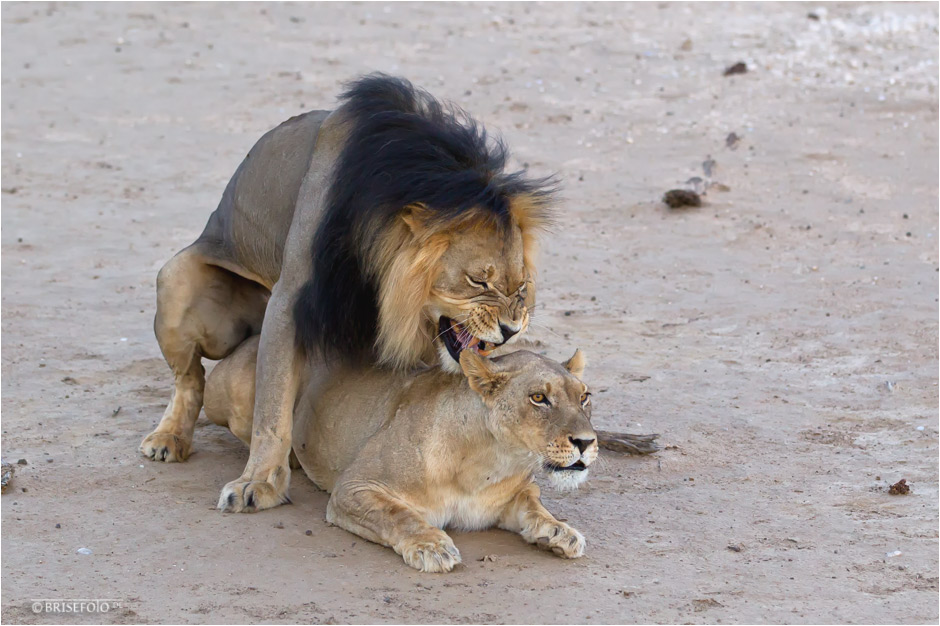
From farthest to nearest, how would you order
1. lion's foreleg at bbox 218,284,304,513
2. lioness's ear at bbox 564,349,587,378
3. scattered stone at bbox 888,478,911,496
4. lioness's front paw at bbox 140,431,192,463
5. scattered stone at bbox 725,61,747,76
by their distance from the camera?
scattered stone at bbox 725,61,747,76 → lioness's front paw at bbox 140,431,192,463 → scattered stone at bbox 888,478,911,496 → lion's foreleg at bbox 218,284,304,513 → lioness's ear at bbox 564,349,587,378

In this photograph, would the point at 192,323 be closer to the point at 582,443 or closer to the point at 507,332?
the point at 507,332

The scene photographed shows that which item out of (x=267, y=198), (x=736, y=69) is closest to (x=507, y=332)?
(x=267, y=198)

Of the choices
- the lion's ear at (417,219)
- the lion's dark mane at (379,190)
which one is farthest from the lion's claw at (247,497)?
the lion's ear at (417,219)

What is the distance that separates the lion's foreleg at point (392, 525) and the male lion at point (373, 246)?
1.35ft

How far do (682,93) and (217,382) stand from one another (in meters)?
7.13

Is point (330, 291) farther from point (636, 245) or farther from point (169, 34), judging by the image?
point (169, 34)

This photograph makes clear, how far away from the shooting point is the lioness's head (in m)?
4.54

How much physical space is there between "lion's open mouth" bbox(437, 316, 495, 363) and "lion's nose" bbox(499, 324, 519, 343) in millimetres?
128

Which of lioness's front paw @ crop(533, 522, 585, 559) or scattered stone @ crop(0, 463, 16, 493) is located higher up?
lioness's front paw @ crop(533, 522, 585, 559)

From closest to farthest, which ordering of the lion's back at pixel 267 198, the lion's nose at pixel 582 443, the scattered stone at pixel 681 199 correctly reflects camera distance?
1. the lion's nose at pixel 582 443
2. the lion's back at pixel 267 198
3. the scattered stone at pixel 681 199

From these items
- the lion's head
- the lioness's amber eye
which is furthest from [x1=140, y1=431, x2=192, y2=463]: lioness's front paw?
the lioness's amber eye

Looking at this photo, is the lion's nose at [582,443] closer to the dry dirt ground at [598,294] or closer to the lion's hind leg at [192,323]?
the dry dirt ground at [598,294]

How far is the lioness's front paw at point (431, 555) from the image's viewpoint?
4574 millimetres

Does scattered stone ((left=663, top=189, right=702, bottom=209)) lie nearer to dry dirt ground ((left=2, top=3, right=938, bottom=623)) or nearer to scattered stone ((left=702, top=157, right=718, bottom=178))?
dry dirt ground ((left=2, top=3, right=938, bottom=623))
